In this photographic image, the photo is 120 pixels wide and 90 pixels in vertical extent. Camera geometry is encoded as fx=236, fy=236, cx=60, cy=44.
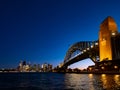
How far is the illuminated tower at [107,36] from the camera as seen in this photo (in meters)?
88.4

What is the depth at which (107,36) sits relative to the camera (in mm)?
90438

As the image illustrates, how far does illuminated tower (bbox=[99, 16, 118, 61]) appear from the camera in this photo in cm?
8836

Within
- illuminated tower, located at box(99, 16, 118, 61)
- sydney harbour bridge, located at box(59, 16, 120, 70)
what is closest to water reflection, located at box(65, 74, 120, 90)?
sydney harbour bridge, located at box(59, 16, 120, 70)

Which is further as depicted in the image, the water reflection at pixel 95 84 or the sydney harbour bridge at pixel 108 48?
the sydney harbour bridge at pixel 108 48

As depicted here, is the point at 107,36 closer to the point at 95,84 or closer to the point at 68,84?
the point at 68,84

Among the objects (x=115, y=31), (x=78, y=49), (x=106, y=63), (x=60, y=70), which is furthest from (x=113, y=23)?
(x=60, y=70)

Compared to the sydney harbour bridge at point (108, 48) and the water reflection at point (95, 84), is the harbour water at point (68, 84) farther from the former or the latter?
the sydney harbour bridge at point (108, 48)

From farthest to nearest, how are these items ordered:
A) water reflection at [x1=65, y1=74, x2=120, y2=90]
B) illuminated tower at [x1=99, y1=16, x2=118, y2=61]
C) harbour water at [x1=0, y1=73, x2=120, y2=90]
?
illuminated tower at [x1=99, y1=16, x2=118, y2=61] → harbour water at [x1=0, y1=73, x2=120, y2=90] → water reflection at [x1=65, y1=74, x2=120, y2=90]

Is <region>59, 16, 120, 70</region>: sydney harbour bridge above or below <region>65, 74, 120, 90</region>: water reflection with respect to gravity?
above

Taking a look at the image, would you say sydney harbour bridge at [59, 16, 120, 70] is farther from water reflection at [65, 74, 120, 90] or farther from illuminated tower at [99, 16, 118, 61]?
water reflection at [65, 74, 120, 90]

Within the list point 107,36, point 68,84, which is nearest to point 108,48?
point 107,36

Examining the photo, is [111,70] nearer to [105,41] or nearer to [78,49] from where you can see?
[105,41]

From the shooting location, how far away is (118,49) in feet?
281

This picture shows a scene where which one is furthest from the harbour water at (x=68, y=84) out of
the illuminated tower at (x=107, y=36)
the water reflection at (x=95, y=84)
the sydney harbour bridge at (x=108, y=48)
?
the illuminated tower at (x=107, y=36)
